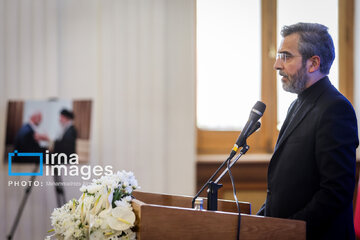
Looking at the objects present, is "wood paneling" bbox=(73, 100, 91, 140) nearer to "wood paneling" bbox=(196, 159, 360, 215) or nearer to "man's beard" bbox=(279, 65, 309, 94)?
"wood paneling" bbox=(196, 159, 360, 215)

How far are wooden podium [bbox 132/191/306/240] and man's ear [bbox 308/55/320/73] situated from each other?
71cm

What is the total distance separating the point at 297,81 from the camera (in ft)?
6.22

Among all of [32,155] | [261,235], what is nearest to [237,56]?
[32,155]

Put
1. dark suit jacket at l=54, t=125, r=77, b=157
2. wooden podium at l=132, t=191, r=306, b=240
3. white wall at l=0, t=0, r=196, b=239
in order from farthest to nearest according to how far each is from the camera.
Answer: white wall at l=0, t=0, r=196, b=239 < dark suit jacket at l=54, t=125, r=77, b=157 < wooden podium at l=132, t=191, r=306, b=240

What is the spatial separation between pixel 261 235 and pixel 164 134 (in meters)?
2.38

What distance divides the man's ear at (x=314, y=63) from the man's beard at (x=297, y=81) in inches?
1.2

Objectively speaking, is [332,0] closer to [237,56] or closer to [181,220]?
[237,56]

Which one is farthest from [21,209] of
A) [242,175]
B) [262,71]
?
[262,71]

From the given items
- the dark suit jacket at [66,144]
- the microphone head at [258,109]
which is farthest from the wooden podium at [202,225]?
the dark suit jacket at [66,144]

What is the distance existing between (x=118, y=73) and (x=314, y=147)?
2323mm

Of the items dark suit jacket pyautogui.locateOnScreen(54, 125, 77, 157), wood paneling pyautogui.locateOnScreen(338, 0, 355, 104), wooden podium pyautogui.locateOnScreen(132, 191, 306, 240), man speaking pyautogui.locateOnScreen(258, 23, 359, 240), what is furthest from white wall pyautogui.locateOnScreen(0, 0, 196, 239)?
wooden podium pyautogui.locateOnScreen(132, 191, 306, 240)

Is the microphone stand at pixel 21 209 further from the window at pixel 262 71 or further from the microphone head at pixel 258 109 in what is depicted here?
the microphone head at pixel 258 109

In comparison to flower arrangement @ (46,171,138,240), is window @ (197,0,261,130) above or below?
above

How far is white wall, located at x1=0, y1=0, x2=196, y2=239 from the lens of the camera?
146 inches
